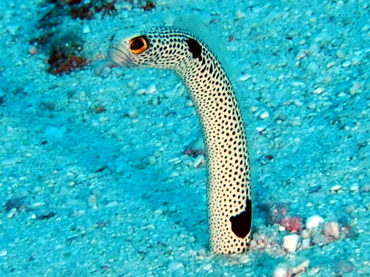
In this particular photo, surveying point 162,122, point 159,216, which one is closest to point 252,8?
point 162,122

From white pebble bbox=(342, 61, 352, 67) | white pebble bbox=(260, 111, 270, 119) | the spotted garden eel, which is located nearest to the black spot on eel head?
the spotted garden eel

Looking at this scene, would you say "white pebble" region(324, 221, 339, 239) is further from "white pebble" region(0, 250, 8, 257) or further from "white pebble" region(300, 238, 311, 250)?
"white pebble" region(0, 250, 8, 257)

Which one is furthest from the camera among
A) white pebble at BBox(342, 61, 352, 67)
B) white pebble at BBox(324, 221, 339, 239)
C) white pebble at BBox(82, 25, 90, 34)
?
white pebble at BBox(82, 25, 90, 34)

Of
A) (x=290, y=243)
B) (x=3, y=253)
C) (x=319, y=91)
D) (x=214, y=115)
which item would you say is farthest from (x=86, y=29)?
(x=290, y=243)

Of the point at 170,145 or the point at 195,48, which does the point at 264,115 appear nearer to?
the point at 170,145

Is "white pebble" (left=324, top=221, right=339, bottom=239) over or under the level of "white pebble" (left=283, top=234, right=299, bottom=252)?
over

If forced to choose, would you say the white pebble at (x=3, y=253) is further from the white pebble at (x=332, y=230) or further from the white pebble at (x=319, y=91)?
the white pebble at (x=319, y=91)

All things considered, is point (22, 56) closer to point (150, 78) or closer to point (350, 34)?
point (150, 78)
